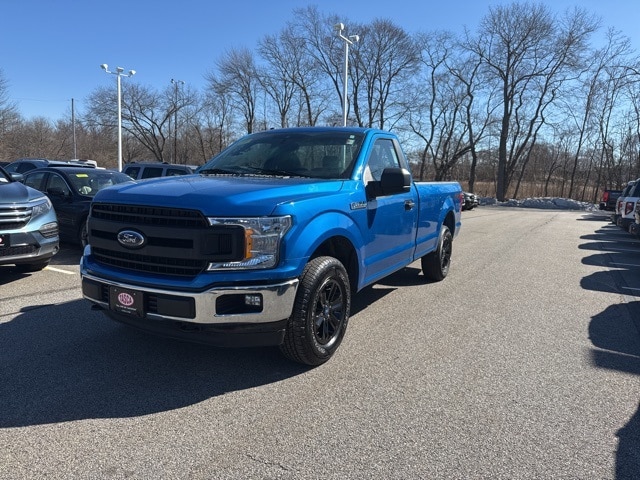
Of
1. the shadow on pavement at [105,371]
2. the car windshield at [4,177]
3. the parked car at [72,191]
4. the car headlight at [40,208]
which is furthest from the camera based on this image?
the parked car at [72,191]

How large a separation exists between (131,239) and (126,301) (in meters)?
0.45

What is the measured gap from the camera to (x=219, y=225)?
321 centimetres

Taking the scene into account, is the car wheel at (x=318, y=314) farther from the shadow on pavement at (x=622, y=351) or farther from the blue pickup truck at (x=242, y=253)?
the shadow on pavement at (x=622, y=351)

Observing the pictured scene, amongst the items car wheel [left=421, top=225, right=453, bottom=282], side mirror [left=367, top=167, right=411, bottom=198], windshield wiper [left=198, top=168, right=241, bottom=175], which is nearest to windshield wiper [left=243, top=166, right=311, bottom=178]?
windshield wiper [left=198, top=168, right=241, bottom=175]

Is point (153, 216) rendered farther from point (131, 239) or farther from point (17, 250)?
point (17, 250)

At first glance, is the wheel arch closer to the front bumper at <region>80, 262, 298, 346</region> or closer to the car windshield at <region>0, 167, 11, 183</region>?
the front bumper at <region>80, 262, 298, 346</region>

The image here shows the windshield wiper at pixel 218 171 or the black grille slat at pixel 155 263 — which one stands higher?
the windshield wiper at pixel 218 171

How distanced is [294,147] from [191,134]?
58.3 m

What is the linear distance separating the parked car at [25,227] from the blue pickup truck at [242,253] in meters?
2.74

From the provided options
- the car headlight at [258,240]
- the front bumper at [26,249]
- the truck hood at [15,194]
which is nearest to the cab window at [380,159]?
the car headlight at [258,240]

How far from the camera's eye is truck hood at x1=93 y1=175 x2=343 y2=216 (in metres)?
3.24

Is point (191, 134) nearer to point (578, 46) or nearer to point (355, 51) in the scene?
point (355, 51)

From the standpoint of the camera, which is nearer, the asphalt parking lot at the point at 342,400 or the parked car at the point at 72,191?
the asphalt parking lot at the point at 342,400

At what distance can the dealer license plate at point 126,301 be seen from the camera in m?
3.33
